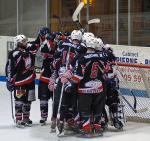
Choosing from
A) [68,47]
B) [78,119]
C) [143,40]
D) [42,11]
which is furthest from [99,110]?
[42,11]

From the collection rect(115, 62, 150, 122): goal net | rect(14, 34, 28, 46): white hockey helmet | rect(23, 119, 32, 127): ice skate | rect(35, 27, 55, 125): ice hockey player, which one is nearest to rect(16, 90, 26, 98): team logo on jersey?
rect(35, 27, 55, 125): ice hockey player

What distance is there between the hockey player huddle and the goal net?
24.8 inches

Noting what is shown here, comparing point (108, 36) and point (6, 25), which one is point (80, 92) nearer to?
point (108, 36)

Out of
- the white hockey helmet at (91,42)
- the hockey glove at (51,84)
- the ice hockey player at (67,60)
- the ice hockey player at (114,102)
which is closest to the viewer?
the white hockey helmet at (91,42)

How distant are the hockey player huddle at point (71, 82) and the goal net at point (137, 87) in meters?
0.63

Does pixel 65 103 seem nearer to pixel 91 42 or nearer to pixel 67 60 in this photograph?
pixel 67 60

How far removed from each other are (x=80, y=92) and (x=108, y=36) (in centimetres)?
680

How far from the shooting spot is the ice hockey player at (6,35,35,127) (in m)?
8.42

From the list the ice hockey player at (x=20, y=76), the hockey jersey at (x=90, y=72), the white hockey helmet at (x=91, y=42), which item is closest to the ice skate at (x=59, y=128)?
the hockey jersey at (x=90, y=72)

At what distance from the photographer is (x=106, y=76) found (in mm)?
7887

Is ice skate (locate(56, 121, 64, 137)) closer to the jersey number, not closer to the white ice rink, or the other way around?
the white ice rink

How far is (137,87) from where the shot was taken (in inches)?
354

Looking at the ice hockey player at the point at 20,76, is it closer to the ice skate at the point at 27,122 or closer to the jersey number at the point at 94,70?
the ice skate at the point at 27,122

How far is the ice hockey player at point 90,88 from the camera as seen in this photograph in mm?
7566
